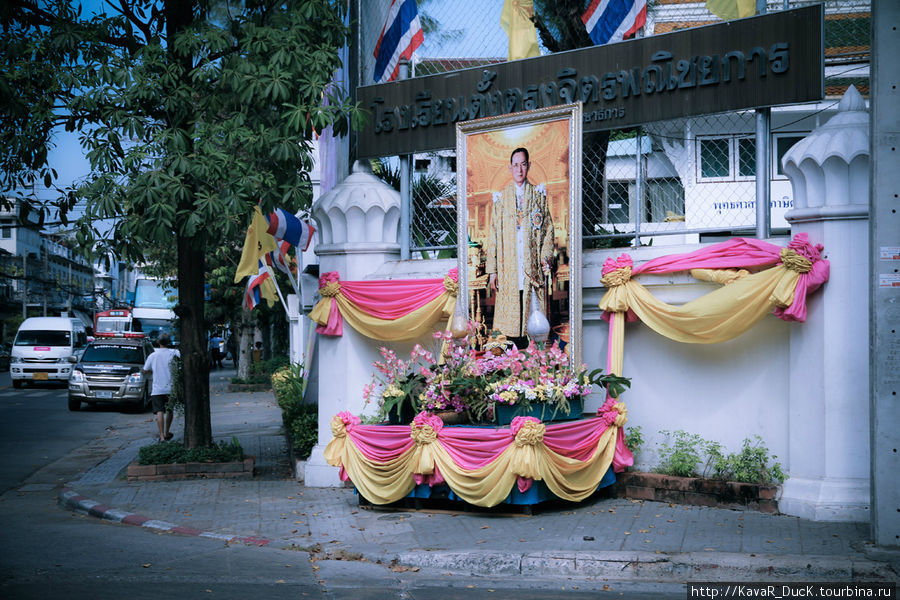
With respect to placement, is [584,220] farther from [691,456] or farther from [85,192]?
[85,192]

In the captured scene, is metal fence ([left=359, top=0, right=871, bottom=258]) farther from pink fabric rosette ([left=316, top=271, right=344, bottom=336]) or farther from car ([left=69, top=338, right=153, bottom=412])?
car ([left=69, top=338, right=153, bottom=412])

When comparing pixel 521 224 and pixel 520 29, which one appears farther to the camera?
pixel 520 29

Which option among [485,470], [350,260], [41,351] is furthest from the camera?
[41,351]

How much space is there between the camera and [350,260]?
38.0 ft

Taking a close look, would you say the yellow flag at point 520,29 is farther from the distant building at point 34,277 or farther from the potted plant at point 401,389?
the distant building at point 34,277

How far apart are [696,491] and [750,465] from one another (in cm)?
61

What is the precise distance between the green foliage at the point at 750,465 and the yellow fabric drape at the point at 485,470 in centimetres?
115

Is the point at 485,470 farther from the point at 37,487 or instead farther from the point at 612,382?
the point at 37,487

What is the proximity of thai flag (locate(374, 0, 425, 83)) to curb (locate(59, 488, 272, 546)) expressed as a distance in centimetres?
665

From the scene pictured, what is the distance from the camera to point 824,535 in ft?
25.9

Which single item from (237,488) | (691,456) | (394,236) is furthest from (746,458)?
(237,488)

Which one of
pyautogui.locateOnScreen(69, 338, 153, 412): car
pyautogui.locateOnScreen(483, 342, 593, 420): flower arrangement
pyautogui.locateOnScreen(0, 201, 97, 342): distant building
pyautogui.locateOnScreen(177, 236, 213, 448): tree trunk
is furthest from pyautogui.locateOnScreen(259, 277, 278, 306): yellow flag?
pyautogui.locateOnScreen(0, 201, 97, 342): distant building

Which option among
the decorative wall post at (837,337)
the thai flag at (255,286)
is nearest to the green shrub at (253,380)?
the thai flag at (255,286)

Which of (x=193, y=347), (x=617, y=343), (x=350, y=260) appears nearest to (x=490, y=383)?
(x=617, y=343)
